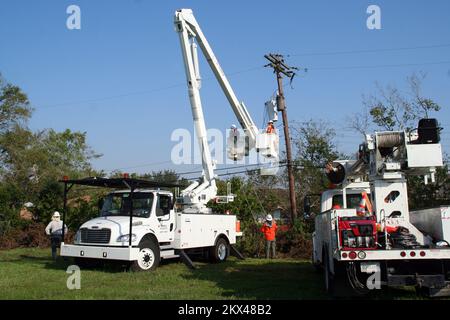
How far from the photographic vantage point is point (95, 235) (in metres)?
13.7

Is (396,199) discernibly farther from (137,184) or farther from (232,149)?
(232,149)

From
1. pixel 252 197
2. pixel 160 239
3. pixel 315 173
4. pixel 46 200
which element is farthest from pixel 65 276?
pixel 315 173

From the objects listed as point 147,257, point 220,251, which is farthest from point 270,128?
point 147,257

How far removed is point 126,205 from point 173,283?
4.37m

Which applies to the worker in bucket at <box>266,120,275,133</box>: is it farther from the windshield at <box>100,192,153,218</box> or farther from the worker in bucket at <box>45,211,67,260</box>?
the worker in bucket at <box>45,211,67,260</box>

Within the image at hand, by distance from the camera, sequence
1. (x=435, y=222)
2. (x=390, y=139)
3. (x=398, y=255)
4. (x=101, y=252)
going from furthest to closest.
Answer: (x=101, y=252)
(x=390, y=139)
(x=435, y=222)
(x=398, y=255)

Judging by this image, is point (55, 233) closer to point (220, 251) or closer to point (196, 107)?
point (220, 251)

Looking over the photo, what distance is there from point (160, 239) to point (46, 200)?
44.9ft

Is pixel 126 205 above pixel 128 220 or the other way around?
above

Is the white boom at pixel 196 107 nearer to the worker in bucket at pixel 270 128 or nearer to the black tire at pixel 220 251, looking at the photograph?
the worker in bucket at pixel 270 128

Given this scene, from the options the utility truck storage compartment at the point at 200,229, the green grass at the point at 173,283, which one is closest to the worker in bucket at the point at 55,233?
the green grass at the point at 173,283

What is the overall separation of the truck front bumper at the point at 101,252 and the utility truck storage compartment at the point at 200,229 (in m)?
2.18

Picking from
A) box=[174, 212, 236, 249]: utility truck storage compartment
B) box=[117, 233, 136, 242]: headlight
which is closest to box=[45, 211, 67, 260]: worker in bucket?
box=[117, 233, 136, 242]: headlight
